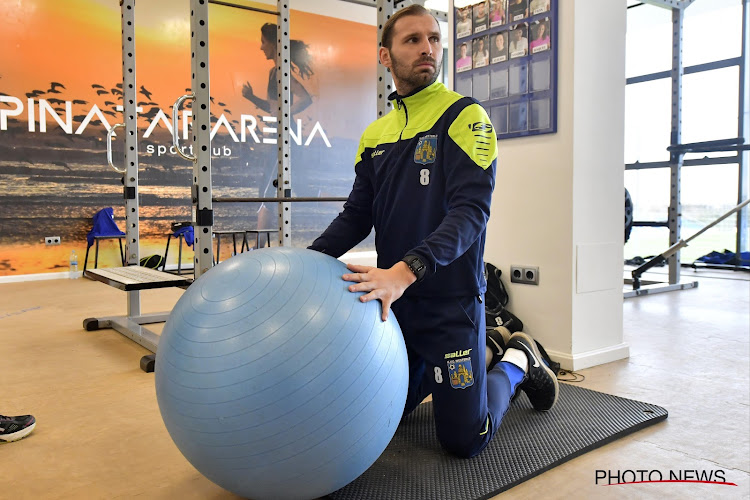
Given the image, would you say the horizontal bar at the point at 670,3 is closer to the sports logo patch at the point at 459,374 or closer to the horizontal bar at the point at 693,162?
the horizontal bar at the point at 693,162

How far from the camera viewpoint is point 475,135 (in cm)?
159

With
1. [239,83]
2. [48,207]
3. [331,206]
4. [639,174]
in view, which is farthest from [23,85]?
[639,174]

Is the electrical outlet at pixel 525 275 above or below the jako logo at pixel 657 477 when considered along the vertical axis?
above

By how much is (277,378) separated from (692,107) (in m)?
8.31

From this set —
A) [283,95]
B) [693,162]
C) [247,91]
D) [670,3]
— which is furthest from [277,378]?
[693,162]

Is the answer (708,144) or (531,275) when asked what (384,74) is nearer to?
Result: (531,275)

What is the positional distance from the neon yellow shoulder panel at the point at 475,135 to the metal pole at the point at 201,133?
5.28 feet

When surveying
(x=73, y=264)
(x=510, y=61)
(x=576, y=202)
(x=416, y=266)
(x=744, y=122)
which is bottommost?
(x=73, y=264)

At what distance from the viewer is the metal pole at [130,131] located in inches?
154

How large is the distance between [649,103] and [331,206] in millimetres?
4752

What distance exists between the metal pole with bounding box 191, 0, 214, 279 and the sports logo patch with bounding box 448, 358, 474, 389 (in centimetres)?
163

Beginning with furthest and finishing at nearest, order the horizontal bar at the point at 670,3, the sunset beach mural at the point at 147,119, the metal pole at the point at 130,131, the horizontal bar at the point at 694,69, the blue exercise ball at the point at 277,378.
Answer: the horizontal bar at the point at 694,69 → the sunset beach mural at the point at 147,119 → the horizontal bar at the point at 670,3 → the metal pole at the point at 130,131 → the blue exercise ball at the point at 277,378

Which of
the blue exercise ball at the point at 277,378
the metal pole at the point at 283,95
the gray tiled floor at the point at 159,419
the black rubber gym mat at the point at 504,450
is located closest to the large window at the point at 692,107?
Answer: the gray tiled floor at the point at 159,419

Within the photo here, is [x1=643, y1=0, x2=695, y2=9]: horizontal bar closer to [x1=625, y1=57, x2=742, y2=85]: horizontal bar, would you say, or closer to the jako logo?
[x1=625, y1=57, x2=742, y2=85]: horizontal bar
